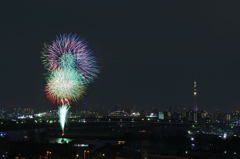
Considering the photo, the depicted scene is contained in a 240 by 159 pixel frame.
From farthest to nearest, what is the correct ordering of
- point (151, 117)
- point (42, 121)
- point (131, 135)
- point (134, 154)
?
1. point (151, 117)
2. point (42, 121)
3. point (131, 135)
4. point (134, 154)

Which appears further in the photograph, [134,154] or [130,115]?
[130,115]

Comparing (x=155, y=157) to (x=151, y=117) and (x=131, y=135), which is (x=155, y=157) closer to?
(x=131, y=135)

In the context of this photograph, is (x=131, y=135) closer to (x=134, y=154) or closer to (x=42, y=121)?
(x=134, y=154)

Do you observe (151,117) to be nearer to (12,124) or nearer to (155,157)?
(12,124)

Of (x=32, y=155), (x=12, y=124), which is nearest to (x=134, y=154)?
(x=32, y=155)

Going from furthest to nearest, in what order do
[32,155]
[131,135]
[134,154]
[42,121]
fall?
[42,121]
[131,135]
[134,154]
[32,155]

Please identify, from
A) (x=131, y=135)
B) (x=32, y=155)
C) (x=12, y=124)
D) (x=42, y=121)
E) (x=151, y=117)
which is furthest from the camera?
(x=151, y=117)

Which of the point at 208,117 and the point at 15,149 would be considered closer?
the point at 15,149

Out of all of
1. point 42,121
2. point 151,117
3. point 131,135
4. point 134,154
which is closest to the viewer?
point 134,154

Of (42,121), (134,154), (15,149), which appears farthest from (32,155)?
(42,121)
